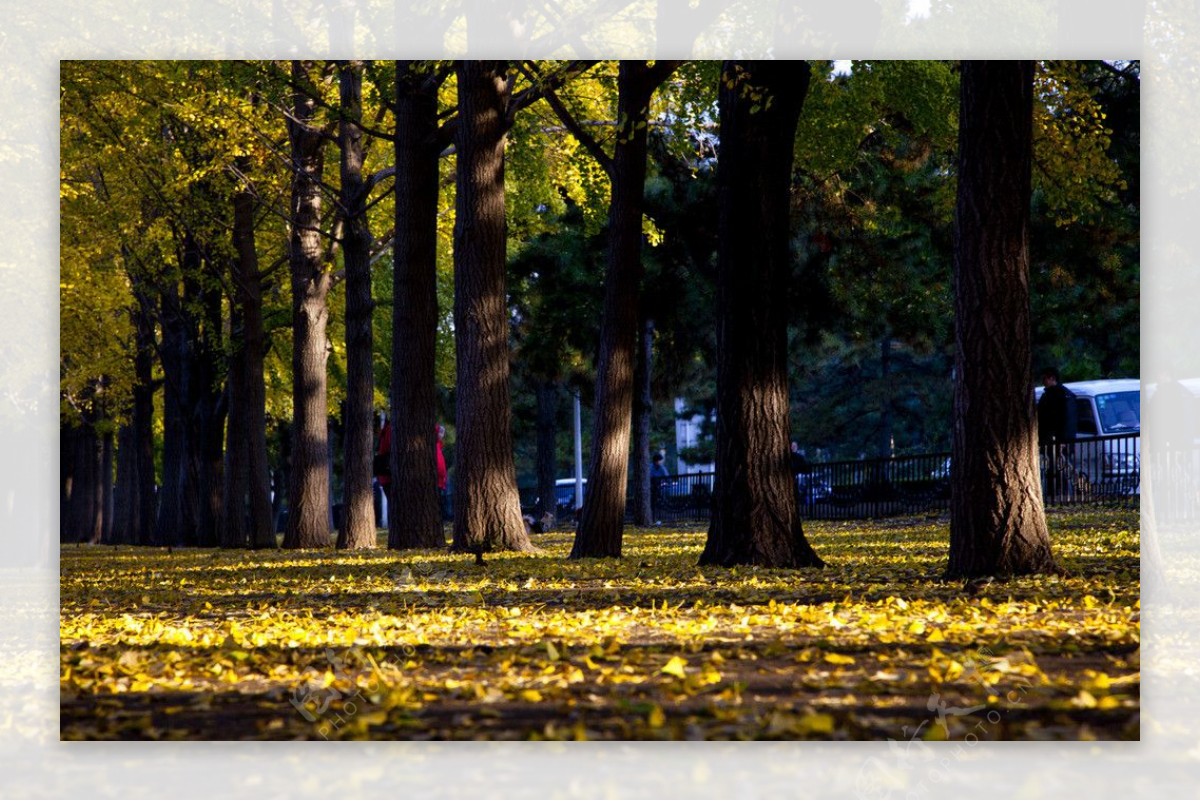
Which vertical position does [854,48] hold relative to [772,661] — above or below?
above

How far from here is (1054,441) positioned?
69.3ft

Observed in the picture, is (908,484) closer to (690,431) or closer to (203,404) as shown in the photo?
(203,404)

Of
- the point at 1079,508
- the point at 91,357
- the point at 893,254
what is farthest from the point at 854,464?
the point at 91,357

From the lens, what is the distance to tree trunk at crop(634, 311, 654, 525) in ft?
92.8

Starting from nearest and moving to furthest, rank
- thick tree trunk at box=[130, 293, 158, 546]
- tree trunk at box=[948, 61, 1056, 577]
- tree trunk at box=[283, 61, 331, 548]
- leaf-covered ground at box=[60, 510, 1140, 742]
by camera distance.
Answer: leaf-covered ground at box=[60, 510, 1140, 742] → tree trunk at box=[948, 61, 1056, 577] → tree trunk at box=[283, 61, 331, 548] → thick tree trunk at box=[130, 293, 158, 546]

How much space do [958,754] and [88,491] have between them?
99.4 ft

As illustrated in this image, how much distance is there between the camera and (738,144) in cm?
1144

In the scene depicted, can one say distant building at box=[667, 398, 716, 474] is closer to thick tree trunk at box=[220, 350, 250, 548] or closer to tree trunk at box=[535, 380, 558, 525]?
tree trunk at box=[535, 380, 558, 525]

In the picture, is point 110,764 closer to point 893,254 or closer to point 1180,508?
point 1180,508

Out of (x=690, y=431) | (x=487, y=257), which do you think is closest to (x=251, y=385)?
(x=487, y=257)

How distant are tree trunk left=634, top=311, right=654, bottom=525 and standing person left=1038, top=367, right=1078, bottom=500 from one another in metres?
8.29

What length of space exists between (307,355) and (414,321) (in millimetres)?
3753

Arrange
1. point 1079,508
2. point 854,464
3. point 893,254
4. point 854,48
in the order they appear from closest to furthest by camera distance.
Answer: point 854,48 < point 1079,508 < point 893,254 < point 854,464

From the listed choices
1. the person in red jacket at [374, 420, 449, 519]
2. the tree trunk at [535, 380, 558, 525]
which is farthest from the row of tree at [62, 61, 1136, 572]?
the person in red jacket at [374, 420, 449, 519]
